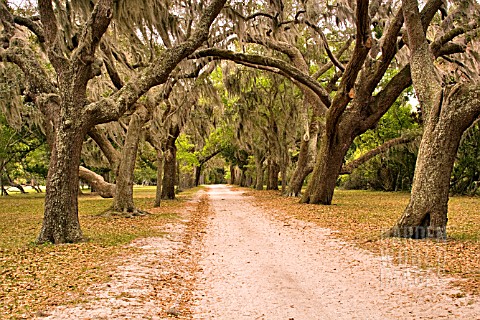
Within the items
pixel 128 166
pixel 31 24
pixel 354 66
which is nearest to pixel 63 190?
pixel 31 24

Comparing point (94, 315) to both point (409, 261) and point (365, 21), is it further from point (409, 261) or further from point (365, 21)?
point (365, 21)

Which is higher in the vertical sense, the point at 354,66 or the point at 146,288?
the point at 354,66

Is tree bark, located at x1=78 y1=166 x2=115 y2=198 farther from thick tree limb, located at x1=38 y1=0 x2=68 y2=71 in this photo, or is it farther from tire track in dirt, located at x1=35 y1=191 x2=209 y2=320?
tire track in dirt, located at x1=35 y1=191 x2=209 y2=320

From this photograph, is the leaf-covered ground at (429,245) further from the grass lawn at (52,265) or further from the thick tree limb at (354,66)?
the grass lawn at (52,265)

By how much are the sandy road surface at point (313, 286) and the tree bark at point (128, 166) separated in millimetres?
6446

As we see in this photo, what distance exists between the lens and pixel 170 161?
22250 millimetres

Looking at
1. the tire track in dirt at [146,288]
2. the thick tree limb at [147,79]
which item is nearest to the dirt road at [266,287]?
the tire track in dirt at [146,288]

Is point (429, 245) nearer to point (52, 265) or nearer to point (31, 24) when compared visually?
point (52, 265)

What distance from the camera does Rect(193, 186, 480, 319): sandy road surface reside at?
14.9 ft

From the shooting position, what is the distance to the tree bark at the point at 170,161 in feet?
70.2

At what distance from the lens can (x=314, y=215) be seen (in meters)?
13.8

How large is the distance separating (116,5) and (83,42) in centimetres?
138

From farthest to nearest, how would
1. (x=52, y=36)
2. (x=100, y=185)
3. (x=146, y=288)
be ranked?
(x=100, y=185) < (x=52, y=36) < (x=146, y=288)

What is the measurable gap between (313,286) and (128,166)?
32.9 ft
